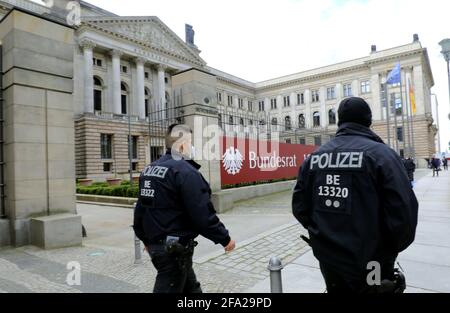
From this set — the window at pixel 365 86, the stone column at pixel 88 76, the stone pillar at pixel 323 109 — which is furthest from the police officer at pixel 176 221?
the stone pillar at pixel 323 109

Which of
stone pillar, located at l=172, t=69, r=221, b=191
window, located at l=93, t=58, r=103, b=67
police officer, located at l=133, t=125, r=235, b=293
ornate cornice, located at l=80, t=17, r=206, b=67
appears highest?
ornate cornice, located at l=80, t=17, r=206, b=67

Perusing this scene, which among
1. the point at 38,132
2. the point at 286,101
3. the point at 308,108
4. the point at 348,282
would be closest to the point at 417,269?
the point at 348,282

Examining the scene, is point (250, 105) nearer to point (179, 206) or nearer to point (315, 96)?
point (315, 96)

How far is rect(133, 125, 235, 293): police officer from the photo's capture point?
299 centimetres

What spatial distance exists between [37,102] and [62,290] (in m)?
4.55

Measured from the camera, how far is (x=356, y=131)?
106 inches

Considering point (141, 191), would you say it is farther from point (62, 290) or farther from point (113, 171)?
point (113, 171)

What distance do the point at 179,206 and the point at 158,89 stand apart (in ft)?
169

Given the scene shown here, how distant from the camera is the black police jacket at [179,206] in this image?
3.00 metres

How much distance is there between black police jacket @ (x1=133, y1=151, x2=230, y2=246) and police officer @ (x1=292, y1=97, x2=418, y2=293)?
974mm

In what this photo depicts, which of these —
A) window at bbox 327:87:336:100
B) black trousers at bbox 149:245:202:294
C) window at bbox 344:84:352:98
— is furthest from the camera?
window at bbox 327:87:336:100

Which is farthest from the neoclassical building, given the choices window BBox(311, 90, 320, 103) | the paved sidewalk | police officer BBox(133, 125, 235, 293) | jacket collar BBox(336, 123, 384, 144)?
jacket collar BBox(336, 123, 384, 144)

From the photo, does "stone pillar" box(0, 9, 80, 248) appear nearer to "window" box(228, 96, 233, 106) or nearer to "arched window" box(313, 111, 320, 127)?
"window" box(228, 96, 233, 106)

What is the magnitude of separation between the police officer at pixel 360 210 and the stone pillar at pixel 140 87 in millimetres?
48066
